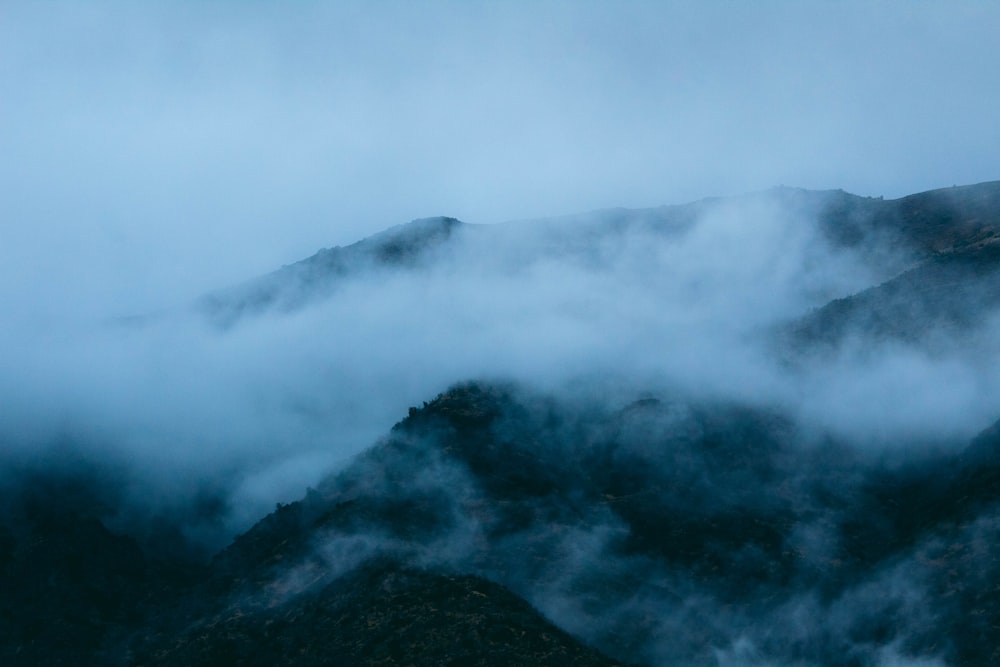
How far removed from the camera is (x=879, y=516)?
168 meters

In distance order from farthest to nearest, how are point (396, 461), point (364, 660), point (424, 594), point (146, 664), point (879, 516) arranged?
point (396, 461)
point (879, 516)
point (146, 664)
point (424, 594)
point (364, 660)

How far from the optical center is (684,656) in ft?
480

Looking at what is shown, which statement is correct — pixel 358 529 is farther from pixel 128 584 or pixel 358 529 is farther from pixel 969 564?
pixel 969 564

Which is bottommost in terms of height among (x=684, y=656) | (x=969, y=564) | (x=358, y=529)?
(x=684, y=656)

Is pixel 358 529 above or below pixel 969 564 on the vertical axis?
above

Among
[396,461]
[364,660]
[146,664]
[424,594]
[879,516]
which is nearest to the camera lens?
[364,660]

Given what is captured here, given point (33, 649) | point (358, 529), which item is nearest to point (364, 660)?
point (358, 529)

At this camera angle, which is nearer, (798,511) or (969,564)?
(969,564)

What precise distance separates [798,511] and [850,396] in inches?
1243

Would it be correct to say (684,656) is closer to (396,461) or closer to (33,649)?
(396,461)

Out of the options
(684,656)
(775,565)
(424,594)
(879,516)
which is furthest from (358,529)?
(879,516)

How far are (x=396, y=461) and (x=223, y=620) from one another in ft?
141

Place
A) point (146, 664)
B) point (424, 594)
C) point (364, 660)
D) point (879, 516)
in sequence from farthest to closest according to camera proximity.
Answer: point (879, 516) < point (146, 664) < point (424, 594) < point (364, 660)

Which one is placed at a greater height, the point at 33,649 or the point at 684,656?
the point at 33,649
